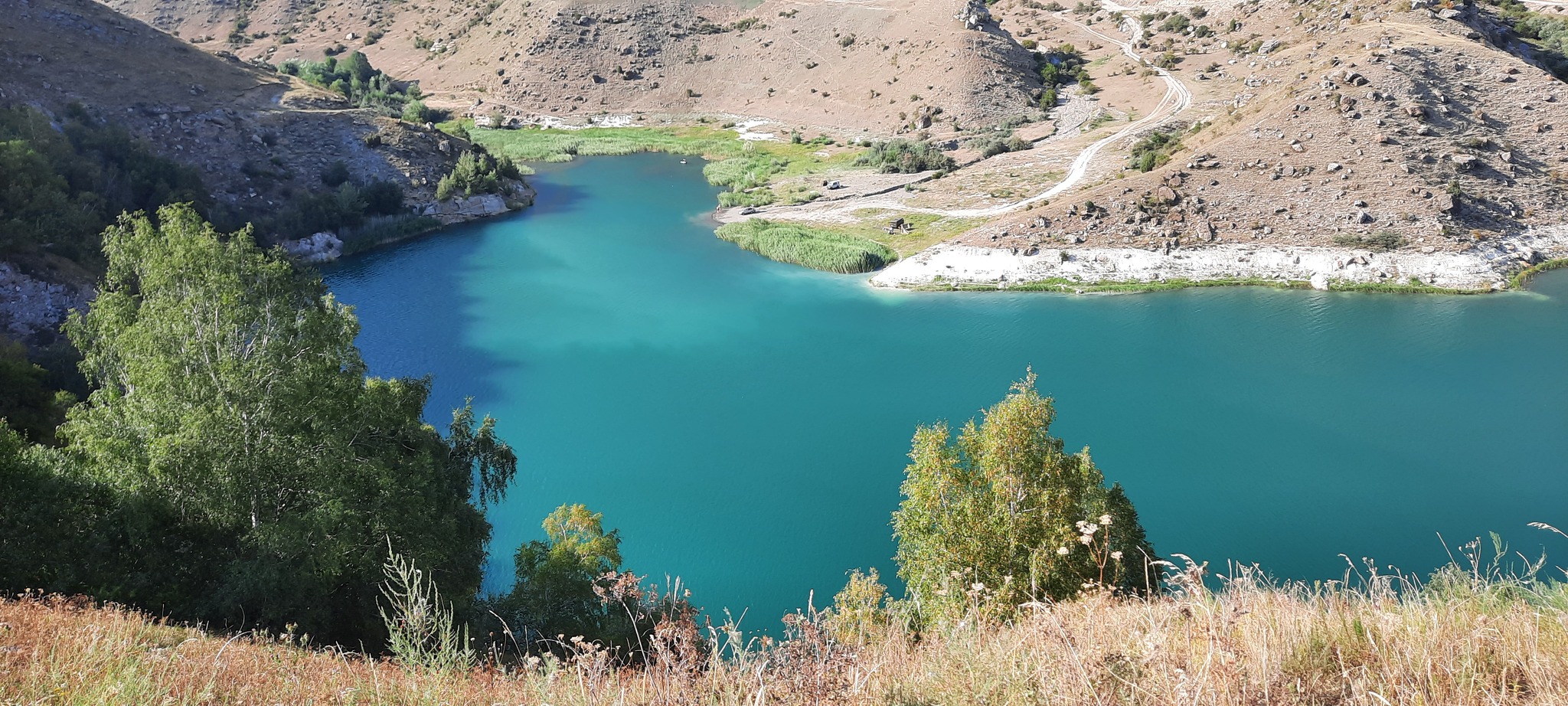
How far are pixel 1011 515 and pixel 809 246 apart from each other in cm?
4325

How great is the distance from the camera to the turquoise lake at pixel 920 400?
26812 millimetres

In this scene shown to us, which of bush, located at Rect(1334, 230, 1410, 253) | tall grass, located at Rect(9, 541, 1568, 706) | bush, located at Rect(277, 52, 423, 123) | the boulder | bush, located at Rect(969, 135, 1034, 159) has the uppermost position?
bush, located at Rect(277, 52, 423, 123)

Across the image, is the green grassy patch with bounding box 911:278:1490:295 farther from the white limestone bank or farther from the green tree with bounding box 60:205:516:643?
A: the green tree with bounding box 60:205:516:643

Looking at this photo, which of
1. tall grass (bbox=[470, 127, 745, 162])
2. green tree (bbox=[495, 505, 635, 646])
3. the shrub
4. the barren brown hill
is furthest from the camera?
tall grass (bbox=[470, 127, 745, 162])

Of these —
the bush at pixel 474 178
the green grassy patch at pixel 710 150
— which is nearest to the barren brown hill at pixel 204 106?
the bush at pixel 474 178

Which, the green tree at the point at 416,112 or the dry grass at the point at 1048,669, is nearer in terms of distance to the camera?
the dry grass at the point at 1048,669

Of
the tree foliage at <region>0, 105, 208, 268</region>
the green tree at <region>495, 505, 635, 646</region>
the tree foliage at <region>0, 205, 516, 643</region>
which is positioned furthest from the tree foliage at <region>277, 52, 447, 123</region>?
the green tree at <region>495, 505, 635, 646</region>

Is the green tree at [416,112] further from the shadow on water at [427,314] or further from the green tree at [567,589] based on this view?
the green tree at [567,589]

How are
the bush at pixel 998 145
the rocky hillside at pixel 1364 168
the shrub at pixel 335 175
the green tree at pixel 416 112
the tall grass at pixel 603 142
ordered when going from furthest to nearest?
the tall grass at pixel 603 142 < the green tree at pixel 416 112 < the bush at pixel 998 145 < the shrub at pixel 335 175 < the rocky hillside at pixel 1364 168

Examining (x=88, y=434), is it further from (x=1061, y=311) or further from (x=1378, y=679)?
(x=1061, y=311)

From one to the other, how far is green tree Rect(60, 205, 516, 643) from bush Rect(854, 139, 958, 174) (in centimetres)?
5789

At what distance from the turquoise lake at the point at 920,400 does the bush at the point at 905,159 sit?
21682 millimetres

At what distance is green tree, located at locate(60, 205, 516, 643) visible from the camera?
50.5ft

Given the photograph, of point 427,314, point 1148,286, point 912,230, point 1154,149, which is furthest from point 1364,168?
point 427,314
